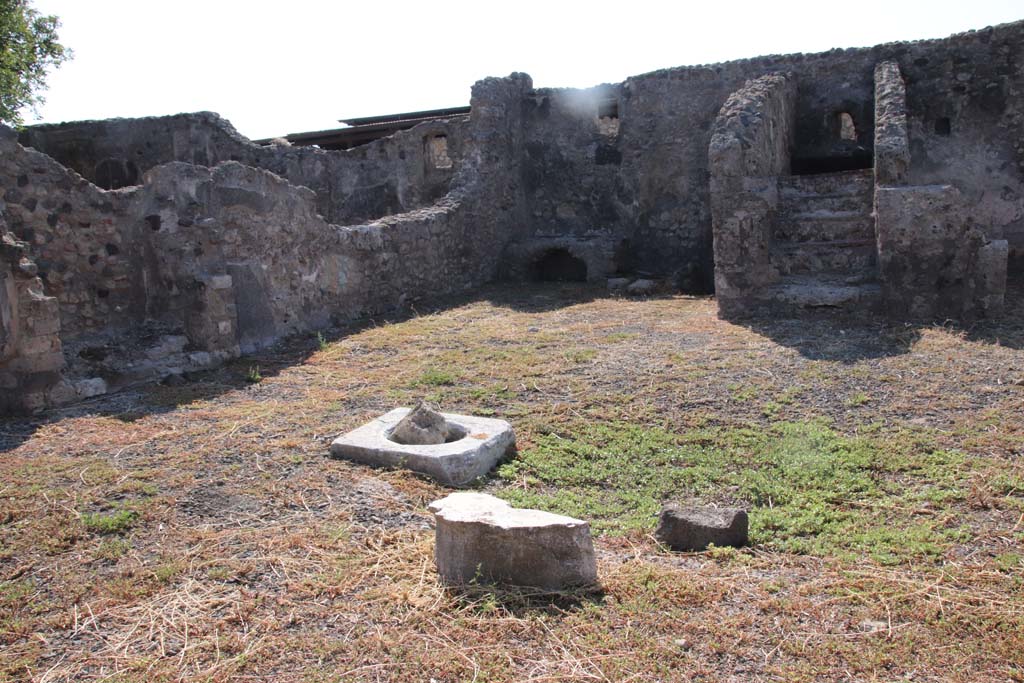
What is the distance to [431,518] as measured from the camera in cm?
463

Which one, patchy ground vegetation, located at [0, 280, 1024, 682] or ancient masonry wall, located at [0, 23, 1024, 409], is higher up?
ancient masonry wall, located at [0, 23, 1024, 409]

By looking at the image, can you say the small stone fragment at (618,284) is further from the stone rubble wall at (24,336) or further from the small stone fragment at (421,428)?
the stone rubble wall at (24,336)

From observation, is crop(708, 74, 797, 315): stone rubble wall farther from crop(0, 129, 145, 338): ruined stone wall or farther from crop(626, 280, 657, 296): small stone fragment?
crop(0, 129, 145, 338): ruined stone wall

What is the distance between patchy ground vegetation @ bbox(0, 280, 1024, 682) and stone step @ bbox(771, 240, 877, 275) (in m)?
1.30

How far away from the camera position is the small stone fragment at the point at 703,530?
434 cm

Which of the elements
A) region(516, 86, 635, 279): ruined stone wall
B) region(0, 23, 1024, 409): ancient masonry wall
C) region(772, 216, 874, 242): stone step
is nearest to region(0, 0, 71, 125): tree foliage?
region(0, 23, 1024, 409): ancient masonry wall

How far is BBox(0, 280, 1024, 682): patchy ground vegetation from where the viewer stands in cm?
332

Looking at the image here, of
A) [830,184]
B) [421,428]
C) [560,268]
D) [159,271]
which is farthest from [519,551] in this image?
[560,268]

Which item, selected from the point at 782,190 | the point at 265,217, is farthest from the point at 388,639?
the point at 782,190


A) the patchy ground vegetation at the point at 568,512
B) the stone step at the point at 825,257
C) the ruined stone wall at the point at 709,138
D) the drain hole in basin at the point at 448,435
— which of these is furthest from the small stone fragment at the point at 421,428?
the ruined stone wall at the point at 709,138

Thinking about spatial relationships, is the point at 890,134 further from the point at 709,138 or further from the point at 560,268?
the point at 560,268

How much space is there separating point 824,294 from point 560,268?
6013 millimetres

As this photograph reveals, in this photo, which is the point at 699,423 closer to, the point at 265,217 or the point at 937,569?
the point at 937,569

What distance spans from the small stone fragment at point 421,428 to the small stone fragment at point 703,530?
5.70ft
